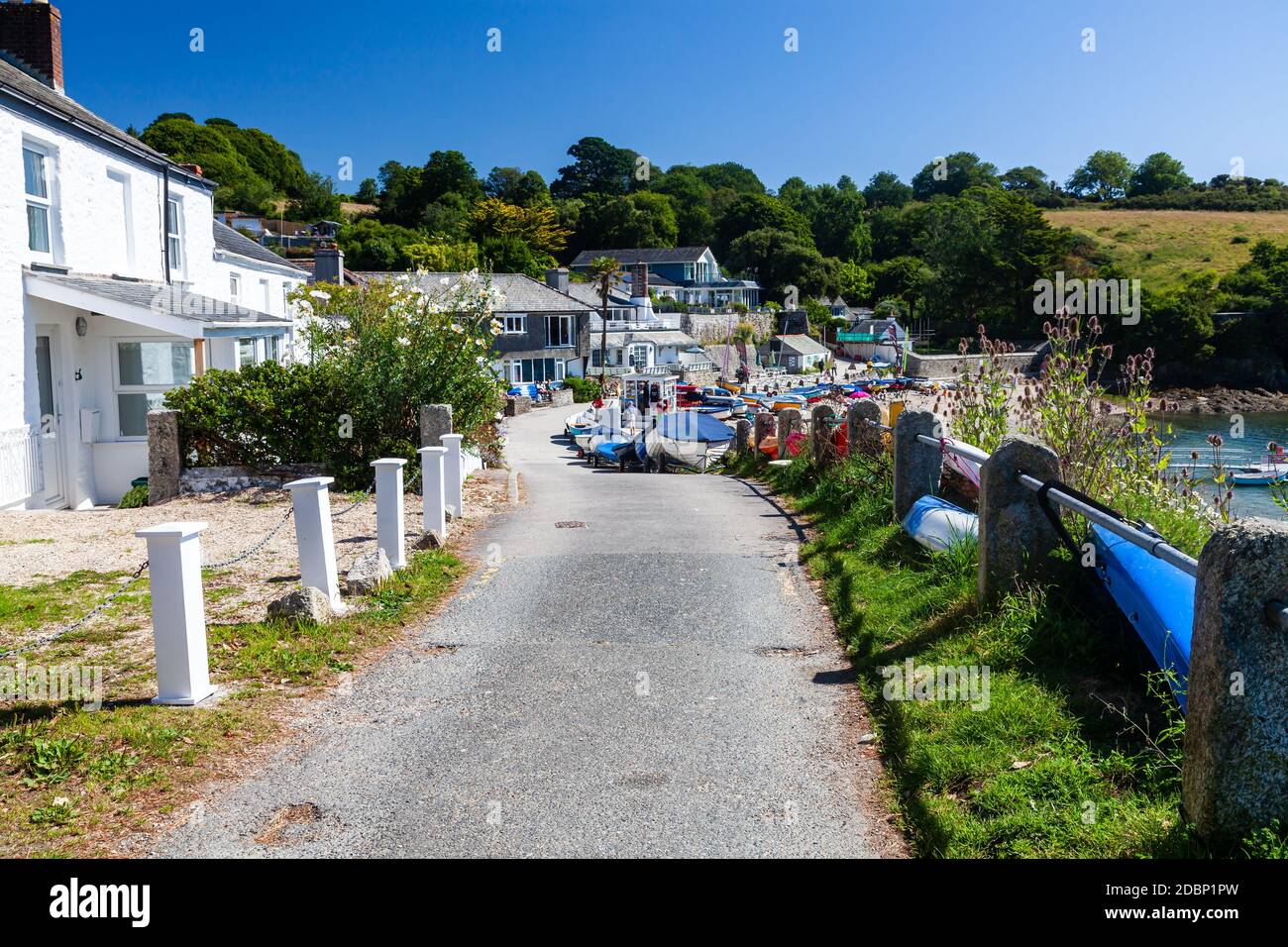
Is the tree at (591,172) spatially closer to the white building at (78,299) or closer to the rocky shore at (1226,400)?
the rocky shore at (1226,400)

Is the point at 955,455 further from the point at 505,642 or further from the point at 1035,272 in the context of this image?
the point at 1035,272

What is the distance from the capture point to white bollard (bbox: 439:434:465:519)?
13.0m

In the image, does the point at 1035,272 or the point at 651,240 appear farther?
the point at 651,240

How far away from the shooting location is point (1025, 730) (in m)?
4.98

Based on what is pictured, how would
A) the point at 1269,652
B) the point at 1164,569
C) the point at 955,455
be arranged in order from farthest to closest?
the point at 955,455
the point at 1164,569
the point at 1269,652

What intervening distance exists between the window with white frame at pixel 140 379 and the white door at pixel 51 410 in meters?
1.08

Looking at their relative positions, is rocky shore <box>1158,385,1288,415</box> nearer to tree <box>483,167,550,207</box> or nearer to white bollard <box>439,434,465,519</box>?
tree <box>483,167,550,207</box>

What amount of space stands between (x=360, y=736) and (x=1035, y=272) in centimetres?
10772

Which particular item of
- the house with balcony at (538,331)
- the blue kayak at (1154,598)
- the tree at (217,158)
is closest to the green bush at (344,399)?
the blue kayak at (1154,598)

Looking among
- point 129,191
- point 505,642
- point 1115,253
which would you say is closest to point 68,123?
point 129,191

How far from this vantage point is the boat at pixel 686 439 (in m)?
27.8

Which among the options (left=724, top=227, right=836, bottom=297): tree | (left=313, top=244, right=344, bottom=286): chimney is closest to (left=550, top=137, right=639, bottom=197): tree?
(left=724, top=227, right=836, bottom=297): tree

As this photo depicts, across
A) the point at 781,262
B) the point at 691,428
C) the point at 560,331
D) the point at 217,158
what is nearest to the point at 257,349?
the point at 691,428

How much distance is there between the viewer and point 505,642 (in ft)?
25.0
